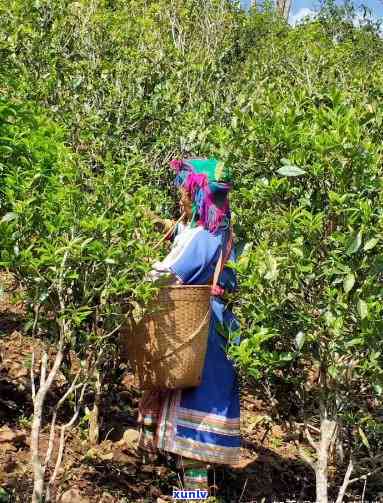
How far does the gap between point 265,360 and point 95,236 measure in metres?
0.88

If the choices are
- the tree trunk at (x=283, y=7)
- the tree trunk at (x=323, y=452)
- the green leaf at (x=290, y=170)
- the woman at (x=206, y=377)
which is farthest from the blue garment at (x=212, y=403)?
the tree trunk at (x=283, y=7)

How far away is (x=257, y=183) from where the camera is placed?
9.94ft

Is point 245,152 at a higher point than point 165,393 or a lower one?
higher

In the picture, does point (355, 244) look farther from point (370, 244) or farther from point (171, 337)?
point (171, 337)

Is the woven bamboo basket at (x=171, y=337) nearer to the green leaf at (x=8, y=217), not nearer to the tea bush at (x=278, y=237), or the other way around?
the tea bush at (x=278, y=237)

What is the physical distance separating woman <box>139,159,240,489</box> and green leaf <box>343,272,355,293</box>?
868mm

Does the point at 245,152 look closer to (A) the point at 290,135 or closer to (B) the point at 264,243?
(A) the point at 290,135

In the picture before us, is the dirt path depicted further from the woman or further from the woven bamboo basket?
the woven bamboo basket

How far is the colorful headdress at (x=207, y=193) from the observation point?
3486mm

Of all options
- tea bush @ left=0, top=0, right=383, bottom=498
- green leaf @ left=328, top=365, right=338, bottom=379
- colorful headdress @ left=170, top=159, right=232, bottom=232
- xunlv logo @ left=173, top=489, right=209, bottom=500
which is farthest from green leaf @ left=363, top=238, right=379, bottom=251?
xunlv logo @ left=173, top=489, right=209, bottom=500

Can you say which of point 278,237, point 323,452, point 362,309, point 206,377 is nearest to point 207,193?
point 278,237

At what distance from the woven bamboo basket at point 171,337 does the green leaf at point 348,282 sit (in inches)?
28.8

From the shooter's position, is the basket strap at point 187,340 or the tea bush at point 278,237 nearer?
the tea bush at point 278,237

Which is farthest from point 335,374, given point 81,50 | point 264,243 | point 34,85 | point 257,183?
point 81,50
